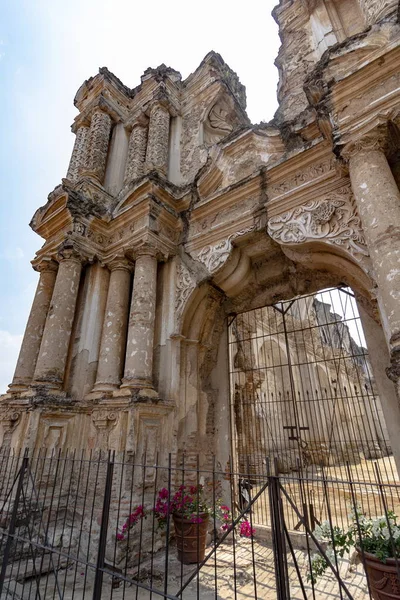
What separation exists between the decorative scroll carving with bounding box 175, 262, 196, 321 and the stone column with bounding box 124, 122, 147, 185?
9.22 ft

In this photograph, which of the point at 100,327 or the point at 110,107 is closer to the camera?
the point at 100,327

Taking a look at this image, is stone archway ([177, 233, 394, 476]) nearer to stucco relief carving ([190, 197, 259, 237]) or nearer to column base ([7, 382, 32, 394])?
stucco relief carving ([190, 197, 259, 237])

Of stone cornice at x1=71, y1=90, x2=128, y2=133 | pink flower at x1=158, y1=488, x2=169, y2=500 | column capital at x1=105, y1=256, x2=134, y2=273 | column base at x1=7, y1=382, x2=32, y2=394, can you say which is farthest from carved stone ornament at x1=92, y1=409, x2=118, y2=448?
stone cornice at x1=71, y1=90, x2=128, y2=133

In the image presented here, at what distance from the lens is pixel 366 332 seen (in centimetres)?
442

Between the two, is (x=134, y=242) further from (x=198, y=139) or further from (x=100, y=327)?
(x=198, y=139)

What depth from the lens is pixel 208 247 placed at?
222 inches

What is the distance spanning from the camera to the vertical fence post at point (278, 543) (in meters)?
1.90

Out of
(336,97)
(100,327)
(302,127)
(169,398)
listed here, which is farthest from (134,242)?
(336,97)

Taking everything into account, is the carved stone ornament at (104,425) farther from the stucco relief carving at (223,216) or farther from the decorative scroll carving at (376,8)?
the decorative scroll carving at (376,8)

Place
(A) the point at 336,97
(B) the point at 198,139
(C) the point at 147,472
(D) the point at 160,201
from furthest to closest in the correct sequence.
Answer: (B) the point at 198,139 → (D) the point at 160,201 → (C) the point at 147,472 → (A) the point at 336,97

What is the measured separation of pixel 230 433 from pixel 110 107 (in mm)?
8010

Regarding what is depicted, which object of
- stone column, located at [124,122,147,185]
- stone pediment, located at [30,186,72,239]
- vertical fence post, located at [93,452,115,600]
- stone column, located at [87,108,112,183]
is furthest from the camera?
stone column, located at [124,122,147,185]

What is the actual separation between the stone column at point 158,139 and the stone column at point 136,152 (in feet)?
1.03

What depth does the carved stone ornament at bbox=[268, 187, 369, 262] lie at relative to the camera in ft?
13.1
